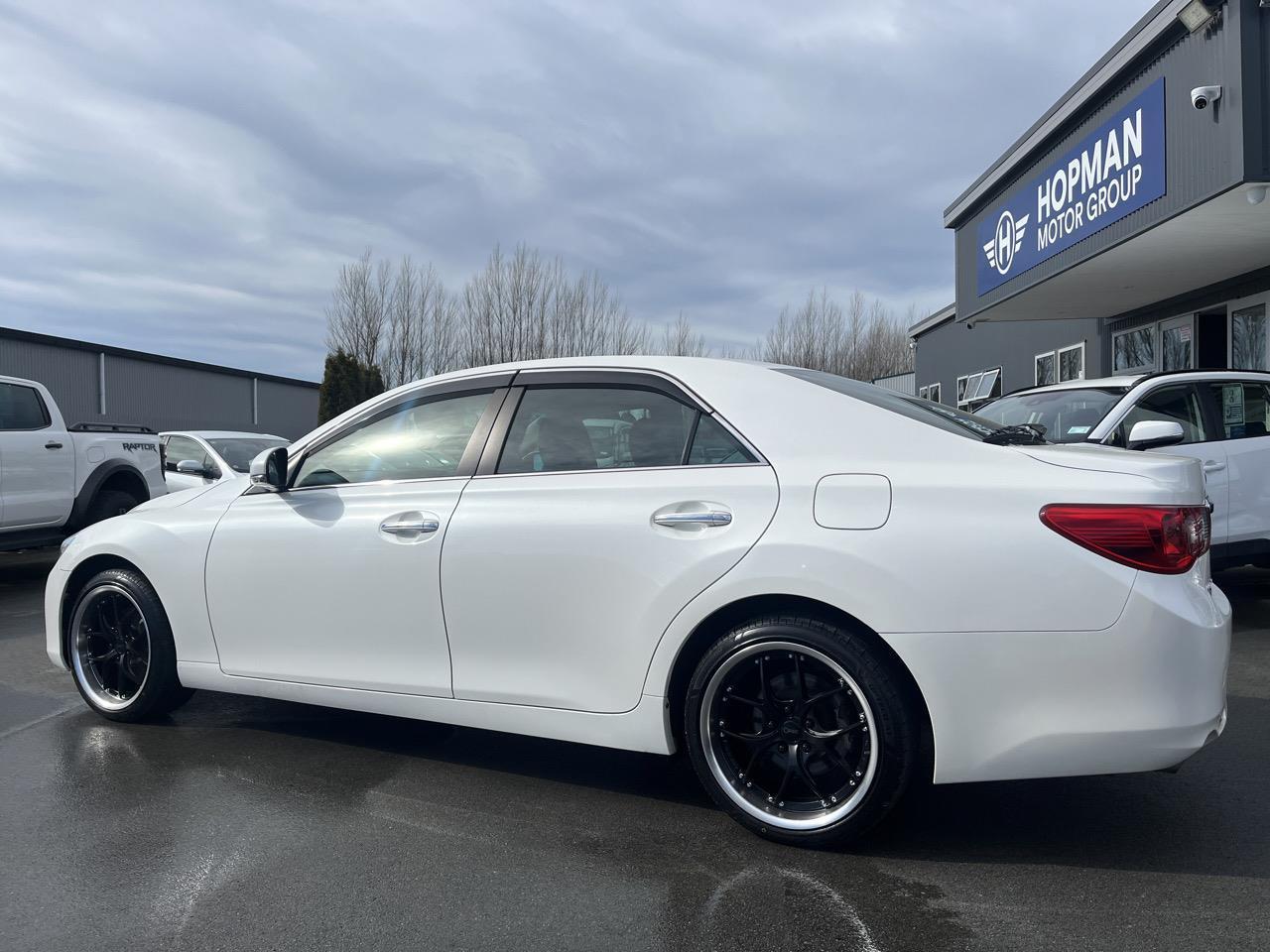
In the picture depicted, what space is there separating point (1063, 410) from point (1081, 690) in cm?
506

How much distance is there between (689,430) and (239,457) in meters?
11.1

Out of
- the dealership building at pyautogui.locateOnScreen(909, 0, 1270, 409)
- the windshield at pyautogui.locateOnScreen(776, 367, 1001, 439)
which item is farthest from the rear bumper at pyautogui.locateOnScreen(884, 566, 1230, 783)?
the dealership building at pyautogui.locateOnScreen(909, 0, 1270, 409)

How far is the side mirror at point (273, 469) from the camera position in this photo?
4.06 meters

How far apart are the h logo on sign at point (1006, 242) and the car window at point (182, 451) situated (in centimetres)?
1197

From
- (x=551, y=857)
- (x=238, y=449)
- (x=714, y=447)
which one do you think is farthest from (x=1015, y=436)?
(x=238, y=449)

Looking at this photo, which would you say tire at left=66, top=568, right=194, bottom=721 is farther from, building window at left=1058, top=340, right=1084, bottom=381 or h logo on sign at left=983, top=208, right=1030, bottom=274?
building window at left=1058, top=340, right=1084, bottom=381

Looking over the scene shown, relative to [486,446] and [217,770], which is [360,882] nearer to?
[217,770]

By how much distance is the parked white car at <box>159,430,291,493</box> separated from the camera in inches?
481

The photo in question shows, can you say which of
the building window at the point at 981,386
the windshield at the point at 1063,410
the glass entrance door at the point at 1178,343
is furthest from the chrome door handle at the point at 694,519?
the building window at the point at 981,386

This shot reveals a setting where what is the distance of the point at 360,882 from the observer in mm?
2877

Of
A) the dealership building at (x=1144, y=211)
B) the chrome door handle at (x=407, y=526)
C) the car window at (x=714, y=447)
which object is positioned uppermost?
the dealership building at (x=1144, y=211)

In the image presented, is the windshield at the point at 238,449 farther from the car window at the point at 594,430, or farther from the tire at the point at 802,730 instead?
the tire at the point at 802,730

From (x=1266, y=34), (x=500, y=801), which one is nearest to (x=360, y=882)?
(x=500, y=801)

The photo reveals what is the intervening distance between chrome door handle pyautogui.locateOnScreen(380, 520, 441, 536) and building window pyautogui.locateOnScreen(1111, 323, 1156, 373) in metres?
13.8
